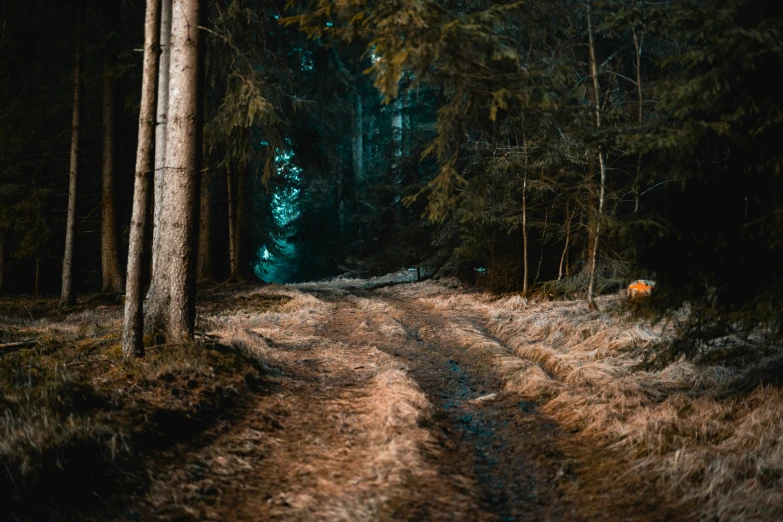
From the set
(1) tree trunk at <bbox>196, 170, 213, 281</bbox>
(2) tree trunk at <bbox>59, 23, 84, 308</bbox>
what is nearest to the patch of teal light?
(1) tree trunk at <bbox>196, 170, 213, 281</bbox>

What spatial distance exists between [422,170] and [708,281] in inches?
702

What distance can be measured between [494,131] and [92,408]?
4.59 m

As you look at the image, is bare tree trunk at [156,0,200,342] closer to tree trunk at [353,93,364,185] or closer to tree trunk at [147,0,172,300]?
tree trunk at [147,0,172,300]

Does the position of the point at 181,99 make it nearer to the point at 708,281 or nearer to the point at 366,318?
the point at 708,281

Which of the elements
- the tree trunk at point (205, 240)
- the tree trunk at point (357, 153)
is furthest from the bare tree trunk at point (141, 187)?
the tree trunk at point (357, 153)

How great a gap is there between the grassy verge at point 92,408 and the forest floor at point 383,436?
0.01 meters

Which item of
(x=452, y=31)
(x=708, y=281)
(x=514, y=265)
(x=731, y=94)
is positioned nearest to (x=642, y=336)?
(x=708, y=281)

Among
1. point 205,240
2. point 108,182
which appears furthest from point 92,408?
point 205,240

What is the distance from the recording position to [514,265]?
1362 centimetres

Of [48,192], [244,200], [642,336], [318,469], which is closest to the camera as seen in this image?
[318,469]

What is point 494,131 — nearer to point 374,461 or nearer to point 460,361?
point 374,461

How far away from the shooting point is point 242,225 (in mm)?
15438

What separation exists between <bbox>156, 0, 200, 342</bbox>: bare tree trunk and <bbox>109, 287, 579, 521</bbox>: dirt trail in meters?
1.09

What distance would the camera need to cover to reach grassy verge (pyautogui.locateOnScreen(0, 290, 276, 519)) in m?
2.91
